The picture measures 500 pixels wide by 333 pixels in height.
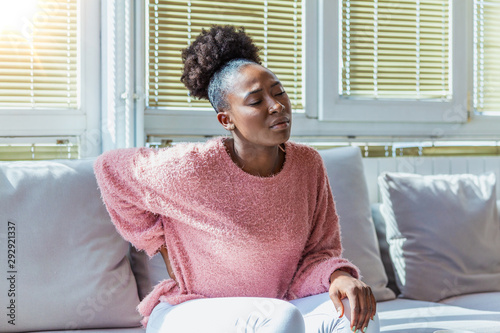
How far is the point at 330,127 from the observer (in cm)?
247

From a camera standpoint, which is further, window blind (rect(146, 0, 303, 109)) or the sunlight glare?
window blind (rect(146, 0, 303, 109))

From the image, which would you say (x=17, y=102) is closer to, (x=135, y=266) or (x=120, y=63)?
(x=120, y=63)

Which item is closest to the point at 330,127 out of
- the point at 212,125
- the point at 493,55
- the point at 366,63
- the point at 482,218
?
the point at 366,63

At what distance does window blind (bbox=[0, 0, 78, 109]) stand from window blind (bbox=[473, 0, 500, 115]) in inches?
66.8

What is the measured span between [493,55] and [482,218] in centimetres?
93

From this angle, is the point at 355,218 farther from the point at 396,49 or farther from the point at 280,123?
the point at 396,49

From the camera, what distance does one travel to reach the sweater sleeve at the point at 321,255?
1.38 meters

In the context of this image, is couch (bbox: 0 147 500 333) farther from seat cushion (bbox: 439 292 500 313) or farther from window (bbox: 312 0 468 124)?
window (bbox: 312 0 468 124)

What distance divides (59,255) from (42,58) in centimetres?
79

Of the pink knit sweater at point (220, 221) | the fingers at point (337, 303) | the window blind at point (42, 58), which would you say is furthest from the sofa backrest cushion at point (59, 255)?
the fingers at point (337, 303)

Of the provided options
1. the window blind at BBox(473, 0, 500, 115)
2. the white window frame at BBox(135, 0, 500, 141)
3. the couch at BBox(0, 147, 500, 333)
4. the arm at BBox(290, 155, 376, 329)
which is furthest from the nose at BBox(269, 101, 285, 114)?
the window blind at BBox(473, 0, 500, 115)

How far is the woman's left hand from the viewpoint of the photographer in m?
1.23

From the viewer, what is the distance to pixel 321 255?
1.47 m

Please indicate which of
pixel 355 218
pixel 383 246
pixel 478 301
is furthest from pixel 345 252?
pixel 478 301
